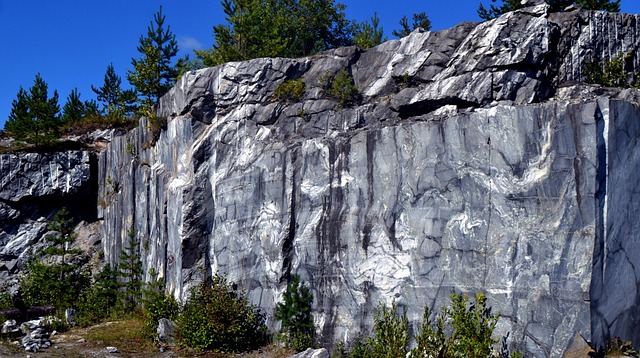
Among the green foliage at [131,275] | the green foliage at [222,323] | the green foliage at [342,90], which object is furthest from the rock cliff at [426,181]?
the green foliage at [131,275]

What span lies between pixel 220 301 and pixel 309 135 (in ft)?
14.0

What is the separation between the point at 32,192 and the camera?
2442 cm

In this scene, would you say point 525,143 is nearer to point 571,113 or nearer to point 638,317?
point 571,113

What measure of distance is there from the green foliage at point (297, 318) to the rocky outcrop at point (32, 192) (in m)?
14.6

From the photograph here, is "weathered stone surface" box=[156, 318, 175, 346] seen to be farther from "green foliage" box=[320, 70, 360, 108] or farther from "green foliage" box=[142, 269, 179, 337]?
"green foliage" box=[320, 70, 360, 108]

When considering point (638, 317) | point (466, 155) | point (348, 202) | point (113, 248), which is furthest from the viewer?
point (113, 248)

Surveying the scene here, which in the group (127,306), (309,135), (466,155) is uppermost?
(309,135)

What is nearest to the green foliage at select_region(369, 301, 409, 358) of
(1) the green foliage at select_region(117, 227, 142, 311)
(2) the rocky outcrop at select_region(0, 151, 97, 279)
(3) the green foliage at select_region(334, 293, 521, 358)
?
(3) the green foliage at select_region(334, 293, 521, 358)

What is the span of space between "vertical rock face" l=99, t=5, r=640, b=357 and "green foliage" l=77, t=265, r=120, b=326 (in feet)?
6.31

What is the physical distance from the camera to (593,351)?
30.6 ft

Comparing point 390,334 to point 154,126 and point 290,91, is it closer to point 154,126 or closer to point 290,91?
point 290,91

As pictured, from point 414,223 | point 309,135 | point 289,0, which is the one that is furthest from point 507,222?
point 289,0

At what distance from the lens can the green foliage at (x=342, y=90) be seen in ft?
48.5

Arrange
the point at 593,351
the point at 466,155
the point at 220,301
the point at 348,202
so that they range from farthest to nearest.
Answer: the point at 220,301 < the point at 348,202 < the point at 466,155 < the point at 593,351
